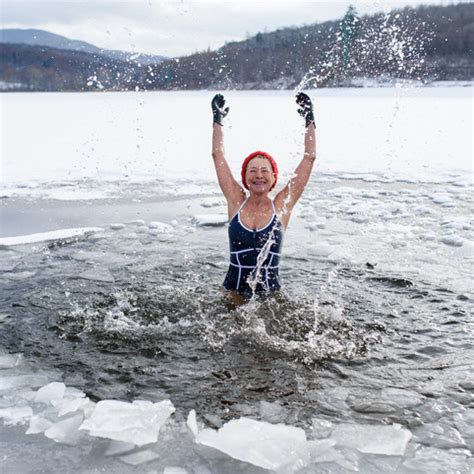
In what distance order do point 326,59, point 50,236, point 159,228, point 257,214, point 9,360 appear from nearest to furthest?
1. point 9,360
2. point 257,214
3. point 50,236
4. point 159,228
5. point 326,59

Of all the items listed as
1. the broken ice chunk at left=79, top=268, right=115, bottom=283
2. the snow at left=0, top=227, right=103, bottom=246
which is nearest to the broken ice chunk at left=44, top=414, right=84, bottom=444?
the broken ice chunk at left=79, top=268, right=115, bottom=283

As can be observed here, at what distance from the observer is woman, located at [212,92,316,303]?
386 centimetres

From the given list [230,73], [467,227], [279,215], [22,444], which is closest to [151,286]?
[279,215]

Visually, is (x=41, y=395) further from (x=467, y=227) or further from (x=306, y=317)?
(x=467, y=227)

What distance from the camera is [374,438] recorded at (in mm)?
2336

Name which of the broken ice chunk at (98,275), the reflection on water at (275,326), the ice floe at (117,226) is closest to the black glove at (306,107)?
the reflection on water at (275,326)

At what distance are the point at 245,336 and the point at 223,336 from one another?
0.47ft


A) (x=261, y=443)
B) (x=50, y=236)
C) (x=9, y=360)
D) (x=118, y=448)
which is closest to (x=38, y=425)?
(x=118, y=448)

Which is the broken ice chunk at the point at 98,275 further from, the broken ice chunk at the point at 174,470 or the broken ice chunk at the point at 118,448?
the broken ice chunk at the point at 174,470

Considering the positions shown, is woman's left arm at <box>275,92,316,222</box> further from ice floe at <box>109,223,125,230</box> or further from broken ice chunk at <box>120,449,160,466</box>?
ice floe at <box>109,223,125,230</box>

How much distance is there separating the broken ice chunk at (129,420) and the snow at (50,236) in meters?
3.54

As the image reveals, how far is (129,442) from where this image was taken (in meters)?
2.26

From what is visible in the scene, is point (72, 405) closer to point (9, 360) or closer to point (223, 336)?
point (9, 360)

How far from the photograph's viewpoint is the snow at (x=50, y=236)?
559 cm
